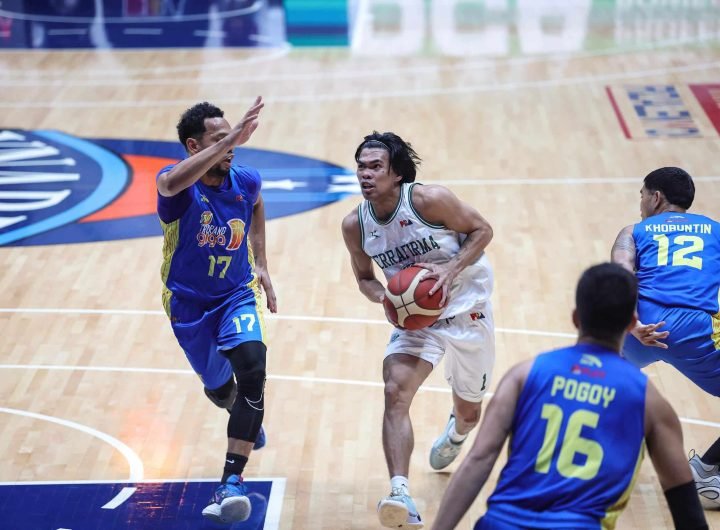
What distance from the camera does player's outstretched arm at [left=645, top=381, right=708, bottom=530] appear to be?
382cm

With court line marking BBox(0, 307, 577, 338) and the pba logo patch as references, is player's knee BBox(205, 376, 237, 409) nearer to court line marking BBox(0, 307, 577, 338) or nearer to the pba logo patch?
court line marking BBox(0, 307, 577, 338)

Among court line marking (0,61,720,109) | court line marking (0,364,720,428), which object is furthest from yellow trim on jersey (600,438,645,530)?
court line marking (0,61,720,109)

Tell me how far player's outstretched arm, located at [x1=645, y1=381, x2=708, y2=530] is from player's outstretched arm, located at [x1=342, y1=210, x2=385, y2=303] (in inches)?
97.8

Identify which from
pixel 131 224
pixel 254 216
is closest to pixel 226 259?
pixel 254 216

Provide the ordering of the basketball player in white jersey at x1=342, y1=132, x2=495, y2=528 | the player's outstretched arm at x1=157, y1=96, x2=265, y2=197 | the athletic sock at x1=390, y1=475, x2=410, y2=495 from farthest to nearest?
the basketball player in white jersey at x1=342, y1=132, x2=495, y2=528 < the player's outstretched arm at x1=157, y1=96, x2=265, y2=197 < the athletic sock at x1=390, y1=475, x2=410, y2=495

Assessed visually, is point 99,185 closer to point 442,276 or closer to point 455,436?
point 455,436

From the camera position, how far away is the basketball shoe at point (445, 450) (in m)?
6.67

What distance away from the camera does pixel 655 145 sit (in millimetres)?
12273

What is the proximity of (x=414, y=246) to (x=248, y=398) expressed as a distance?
3.84 feet

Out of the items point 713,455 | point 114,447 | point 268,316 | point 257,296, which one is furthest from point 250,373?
point 268,316

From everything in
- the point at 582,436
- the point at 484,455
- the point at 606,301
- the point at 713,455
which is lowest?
the point at 713,455

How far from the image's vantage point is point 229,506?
228 inches

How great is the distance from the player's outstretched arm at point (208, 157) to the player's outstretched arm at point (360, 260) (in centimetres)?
79

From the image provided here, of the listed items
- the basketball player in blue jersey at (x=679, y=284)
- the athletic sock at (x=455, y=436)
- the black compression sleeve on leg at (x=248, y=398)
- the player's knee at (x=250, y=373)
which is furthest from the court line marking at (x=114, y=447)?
the basketball player in blue jersey at (x=679, y=284)
